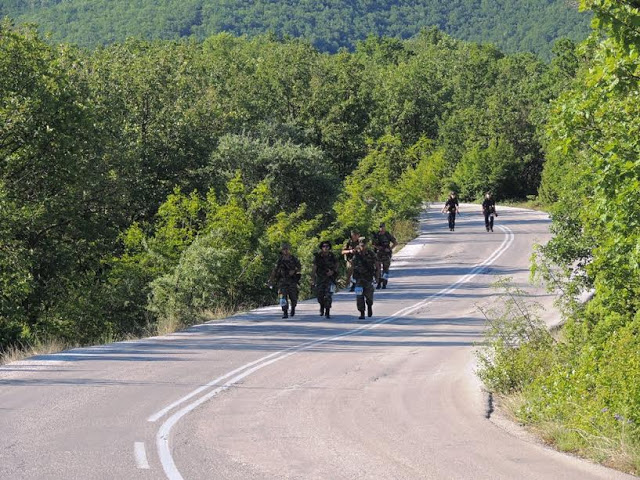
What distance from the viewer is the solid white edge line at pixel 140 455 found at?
28.0 ft

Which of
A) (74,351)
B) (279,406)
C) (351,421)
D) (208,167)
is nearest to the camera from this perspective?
(351,421)

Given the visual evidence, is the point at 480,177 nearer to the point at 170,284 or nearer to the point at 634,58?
the point at 170,284

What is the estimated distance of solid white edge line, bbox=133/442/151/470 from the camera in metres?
8.54

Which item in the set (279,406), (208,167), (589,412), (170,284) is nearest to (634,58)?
(589,412)

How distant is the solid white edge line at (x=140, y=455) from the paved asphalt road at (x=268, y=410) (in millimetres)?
25

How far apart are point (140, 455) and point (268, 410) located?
2.58 metres

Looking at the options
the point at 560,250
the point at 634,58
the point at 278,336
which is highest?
the point at 634,58

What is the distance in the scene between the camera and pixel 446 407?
11.7 m

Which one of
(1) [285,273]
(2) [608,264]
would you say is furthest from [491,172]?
(2) [608,264]

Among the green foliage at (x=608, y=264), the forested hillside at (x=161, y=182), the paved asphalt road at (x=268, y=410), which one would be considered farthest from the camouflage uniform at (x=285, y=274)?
the green foliage at (x=608, y=264)

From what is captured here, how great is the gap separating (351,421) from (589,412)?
2383 millimetres

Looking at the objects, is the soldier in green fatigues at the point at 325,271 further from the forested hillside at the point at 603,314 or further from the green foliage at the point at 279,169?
the green foliage at the point at 279,169

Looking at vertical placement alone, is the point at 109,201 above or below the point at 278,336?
above

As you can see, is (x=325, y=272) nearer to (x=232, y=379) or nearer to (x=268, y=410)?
(x=232, y=379)
